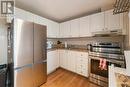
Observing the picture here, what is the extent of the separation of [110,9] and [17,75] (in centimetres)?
288

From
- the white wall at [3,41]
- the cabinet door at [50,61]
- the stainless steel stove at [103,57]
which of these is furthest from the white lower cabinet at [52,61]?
the stainless steel stove at [103,57]

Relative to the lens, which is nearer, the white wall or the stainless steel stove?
the stainless steel stove

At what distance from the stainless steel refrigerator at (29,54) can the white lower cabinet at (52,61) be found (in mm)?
681

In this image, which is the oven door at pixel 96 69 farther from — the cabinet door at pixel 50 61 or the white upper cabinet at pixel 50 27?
the white upper cabinet at pixel 50 27

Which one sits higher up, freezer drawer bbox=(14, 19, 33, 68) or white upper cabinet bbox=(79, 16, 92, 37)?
white upper cabinet bbox=(79, 16, 92, 37)

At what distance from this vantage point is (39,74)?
267 centimetres

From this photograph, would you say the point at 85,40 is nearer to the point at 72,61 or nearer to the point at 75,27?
the point at 75,27

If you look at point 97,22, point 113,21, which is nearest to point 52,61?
point 97,22

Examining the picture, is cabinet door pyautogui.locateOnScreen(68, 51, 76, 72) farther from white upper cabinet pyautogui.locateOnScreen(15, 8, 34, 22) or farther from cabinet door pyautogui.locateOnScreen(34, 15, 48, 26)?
white upper cabinet pyautogui.locateOnScreen(15, 8, 34, 22)

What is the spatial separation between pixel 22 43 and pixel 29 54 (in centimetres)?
33

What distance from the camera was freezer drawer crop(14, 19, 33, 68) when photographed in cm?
206

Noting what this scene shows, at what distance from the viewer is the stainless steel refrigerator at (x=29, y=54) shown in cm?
208

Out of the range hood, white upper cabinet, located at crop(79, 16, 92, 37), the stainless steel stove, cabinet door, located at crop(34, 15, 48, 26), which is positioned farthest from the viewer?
white upper cabinet, located at crop(79, 16, 92, 37)

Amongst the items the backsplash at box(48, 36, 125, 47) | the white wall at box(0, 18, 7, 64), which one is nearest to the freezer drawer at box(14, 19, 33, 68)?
the white wall at box(0, 18, 7, 64)
